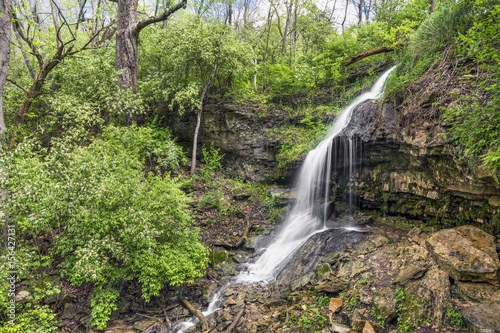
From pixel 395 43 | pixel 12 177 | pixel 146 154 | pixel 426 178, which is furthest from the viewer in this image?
pixel 146 154

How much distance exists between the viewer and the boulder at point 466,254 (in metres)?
4.26

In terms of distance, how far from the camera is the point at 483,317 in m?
3.59

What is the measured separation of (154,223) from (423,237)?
23.0 ft

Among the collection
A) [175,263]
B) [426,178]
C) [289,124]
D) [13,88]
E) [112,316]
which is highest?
[13,88]

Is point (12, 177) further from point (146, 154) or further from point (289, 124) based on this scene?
point (289, 124)

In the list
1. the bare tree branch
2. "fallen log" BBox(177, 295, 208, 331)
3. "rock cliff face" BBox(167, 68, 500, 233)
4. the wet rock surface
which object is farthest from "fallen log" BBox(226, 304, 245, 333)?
the bare tree branch

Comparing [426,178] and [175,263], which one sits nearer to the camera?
[175,263]

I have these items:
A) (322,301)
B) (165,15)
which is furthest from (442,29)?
(165,15)

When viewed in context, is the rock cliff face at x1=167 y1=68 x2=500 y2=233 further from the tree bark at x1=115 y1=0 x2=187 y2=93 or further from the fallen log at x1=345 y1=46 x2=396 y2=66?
the tree bark at x1=115 y1=0 x2=187 y2=93

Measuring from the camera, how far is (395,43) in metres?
9.79

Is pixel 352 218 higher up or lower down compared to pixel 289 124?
lower down

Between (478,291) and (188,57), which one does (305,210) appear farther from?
(188,57)

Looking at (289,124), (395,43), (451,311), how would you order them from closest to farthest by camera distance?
(451,311) → (395,43) → (289,124)

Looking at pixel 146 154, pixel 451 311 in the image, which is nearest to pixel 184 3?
pixel 146 154
